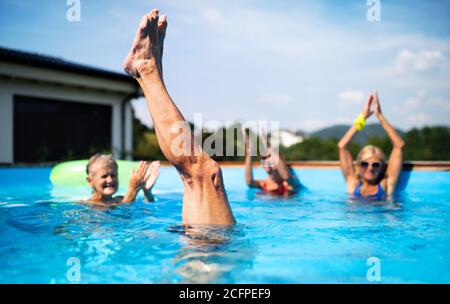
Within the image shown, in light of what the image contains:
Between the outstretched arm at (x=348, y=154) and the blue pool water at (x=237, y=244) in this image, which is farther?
the outstretched arm at (x=348, y=154)

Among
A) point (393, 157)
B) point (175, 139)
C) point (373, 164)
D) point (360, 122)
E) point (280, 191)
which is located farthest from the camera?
point (280, 191)

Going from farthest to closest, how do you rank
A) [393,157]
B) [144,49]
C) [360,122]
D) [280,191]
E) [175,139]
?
[280,191], [360,122], [393,157], [144,49], [175,139]

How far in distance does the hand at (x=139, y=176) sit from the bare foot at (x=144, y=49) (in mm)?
1693

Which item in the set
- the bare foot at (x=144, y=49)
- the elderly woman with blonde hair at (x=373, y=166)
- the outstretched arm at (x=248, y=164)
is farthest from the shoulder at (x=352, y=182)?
the bare foot at (x=144, y=49)

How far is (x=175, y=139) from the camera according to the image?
2.18m

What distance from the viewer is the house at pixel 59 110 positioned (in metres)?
Answer: 10.6

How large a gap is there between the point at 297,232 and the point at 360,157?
2568 mm

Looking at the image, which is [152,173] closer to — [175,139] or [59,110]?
[175,139]

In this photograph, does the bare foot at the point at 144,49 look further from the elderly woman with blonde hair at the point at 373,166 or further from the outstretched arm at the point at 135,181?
the elderly woman with blonde hair at the point at 373,166

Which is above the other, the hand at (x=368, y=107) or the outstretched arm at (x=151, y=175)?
the hand at (x=368, y=107)

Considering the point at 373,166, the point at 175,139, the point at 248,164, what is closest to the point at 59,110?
the point at 248,164

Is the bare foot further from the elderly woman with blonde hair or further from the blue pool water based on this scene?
the elderly woman with blonde hair

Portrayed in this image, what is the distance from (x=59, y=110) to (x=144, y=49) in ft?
34.9

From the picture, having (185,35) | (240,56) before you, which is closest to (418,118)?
(240,56)
